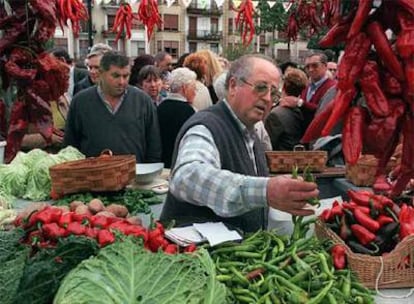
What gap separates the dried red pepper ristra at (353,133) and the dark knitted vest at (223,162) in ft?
3.56

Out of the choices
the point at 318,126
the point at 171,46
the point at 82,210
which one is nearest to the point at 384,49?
the point at 318,126

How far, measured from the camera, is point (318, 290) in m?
2.00

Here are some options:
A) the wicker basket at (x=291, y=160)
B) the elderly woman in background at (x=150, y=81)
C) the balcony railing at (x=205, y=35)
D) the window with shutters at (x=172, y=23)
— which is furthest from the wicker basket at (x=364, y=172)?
the balcony railing at (x=205, y=35)

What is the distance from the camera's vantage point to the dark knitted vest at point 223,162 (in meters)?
2.60

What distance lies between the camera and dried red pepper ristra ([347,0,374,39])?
4.81ft

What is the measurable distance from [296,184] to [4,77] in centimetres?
216

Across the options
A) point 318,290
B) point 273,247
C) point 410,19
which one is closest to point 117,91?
point 273,247

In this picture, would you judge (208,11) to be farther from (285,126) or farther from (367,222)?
(367,222)

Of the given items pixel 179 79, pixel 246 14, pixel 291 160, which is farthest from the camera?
pixel 246 14

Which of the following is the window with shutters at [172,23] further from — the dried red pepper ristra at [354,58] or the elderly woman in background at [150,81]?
the dried red pepper ristra at [354,58]

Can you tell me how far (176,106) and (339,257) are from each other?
3.04 m

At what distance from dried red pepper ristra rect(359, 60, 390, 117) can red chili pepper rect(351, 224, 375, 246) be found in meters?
0.90

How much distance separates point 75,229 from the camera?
2096mm

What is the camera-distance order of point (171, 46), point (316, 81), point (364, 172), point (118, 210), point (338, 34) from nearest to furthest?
1. point (338, 34)
2. point (118, 210)
3. point (364, 172)
4. point (316, 81)
5. point (171, 46)
